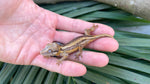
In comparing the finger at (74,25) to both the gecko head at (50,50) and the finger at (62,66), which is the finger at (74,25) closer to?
the gecko head at (50,50)

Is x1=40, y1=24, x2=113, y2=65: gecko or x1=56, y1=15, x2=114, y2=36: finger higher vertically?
x1=56, y1=15, x2=114, y2=36: finger

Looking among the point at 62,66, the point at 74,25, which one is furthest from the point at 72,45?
the point at 62,66

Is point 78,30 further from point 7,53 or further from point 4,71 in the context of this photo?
point 4,71

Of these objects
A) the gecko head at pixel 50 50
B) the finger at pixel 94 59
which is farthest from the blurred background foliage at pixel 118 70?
the gecko head at pixel 50 50

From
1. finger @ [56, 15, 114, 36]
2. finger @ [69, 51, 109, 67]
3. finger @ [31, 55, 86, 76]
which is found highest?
finger @ [56, 15, 114, 36]

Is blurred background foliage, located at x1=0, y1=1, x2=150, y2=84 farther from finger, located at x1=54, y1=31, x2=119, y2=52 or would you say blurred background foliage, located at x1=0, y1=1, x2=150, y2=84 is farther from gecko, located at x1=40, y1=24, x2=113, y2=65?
gecko, located at x1=40, y1=24, x2=113, y2=65

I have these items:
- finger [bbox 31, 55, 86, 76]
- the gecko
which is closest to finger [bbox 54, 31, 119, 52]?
the gecko
